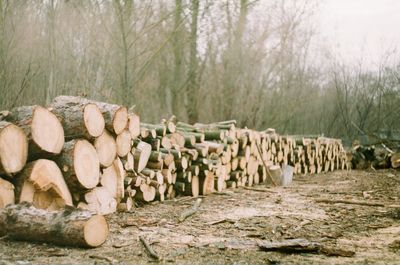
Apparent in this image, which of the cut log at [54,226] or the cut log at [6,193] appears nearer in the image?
the cut log at [54,226]

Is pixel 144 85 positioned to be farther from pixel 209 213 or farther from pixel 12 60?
pixel 209 213

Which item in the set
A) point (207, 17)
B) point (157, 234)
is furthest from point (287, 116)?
point (157, 234)

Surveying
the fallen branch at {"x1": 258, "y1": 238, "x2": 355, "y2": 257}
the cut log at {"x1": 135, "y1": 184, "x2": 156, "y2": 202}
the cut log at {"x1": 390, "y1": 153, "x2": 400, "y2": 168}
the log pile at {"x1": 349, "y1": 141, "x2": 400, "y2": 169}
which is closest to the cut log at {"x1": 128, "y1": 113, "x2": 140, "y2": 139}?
the cut log at {"x1": 135, "y1": 184, "x2": 156, "y2": 202}

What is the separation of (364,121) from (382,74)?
6.73 feet

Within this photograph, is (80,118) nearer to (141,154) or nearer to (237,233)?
(141,154)

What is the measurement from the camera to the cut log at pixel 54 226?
3652 mm

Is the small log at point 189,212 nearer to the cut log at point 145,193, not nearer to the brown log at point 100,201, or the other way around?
the cut log at point 145,193

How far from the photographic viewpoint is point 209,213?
219 inches

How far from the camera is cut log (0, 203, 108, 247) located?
3.65 meters

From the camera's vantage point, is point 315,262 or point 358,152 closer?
point 315,262

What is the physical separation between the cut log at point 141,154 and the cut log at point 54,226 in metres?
2.17

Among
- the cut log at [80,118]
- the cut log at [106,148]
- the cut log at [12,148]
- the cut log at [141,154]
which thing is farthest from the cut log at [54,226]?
the cut log at [141,154]

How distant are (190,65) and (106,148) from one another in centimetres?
1165

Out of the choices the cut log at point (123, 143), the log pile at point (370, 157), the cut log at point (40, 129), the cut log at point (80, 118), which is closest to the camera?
the cut log at point (40, 129)
